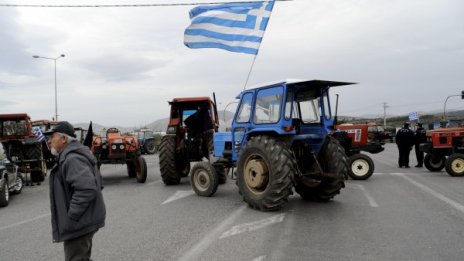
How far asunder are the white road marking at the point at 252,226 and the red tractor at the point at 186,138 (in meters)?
4.38

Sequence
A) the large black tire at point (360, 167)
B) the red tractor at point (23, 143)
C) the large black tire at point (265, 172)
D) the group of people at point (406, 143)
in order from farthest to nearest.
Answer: the group of people at point (406, 143) < the red tractor at point (23, 143) < the large black tire at point (360, 167) < the large black tire at point (265, 172)

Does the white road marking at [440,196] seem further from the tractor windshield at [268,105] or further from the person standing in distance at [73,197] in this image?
the person standing in distance at [73,197]

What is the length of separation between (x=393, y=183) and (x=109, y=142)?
8.71m

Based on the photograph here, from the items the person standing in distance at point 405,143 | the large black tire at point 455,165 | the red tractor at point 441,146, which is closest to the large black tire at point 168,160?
the large black tire at point 455,165

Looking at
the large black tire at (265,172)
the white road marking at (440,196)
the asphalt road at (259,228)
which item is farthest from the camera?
the white road marking at (440,196)

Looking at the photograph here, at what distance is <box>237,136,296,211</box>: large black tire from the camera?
23.9ft

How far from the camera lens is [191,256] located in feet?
16.4

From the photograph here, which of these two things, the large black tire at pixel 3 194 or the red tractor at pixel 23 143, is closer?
the large black tire at pixel 3 194

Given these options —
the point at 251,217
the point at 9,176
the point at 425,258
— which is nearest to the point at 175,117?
the point at 9,176

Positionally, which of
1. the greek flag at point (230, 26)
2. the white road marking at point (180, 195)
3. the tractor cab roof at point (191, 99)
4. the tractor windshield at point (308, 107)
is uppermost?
the greek flag at point (230, 26)

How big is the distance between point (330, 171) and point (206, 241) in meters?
3.52

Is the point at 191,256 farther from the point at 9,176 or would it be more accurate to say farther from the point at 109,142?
the point at 109,142

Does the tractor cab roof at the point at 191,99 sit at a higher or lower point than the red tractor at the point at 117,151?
higher

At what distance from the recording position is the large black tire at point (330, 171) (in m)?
8.12
